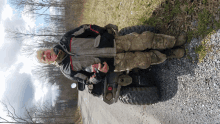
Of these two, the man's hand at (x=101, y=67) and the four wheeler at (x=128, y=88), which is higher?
the man's hand at (x=101, y=67)

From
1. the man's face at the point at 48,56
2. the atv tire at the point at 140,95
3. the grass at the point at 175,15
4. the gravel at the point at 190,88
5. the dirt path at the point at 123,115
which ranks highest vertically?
the grass at the point at 175,15

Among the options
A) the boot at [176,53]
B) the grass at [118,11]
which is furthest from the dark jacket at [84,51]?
the grass at [118,11]

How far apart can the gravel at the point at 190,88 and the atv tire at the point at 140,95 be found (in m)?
0.23

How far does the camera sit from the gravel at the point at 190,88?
2094 millimetres

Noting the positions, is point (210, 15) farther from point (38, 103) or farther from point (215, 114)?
point (38, 103)

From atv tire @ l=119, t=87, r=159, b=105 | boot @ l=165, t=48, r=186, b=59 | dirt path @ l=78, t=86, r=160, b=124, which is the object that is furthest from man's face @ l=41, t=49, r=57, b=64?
dirt path @ l=78, t=86, r=160, b=124

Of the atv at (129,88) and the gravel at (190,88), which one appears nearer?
the gravel at (190,88)

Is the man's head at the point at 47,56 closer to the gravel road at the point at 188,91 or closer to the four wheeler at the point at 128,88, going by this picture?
the four wheeler at the point at 128,88

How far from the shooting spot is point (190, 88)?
8.39 ft

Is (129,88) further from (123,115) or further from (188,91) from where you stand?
(123,115)

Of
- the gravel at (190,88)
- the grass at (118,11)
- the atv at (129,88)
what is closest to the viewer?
the gravel at (190,88)

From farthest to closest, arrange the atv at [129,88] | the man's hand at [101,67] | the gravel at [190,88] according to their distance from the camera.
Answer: the atv at [129,88]
the man's hand at [101,67]
the gravel at [190,88]

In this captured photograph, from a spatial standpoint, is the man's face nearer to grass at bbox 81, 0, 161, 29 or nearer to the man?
the man

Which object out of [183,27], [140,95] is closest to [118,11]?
[183,27]
